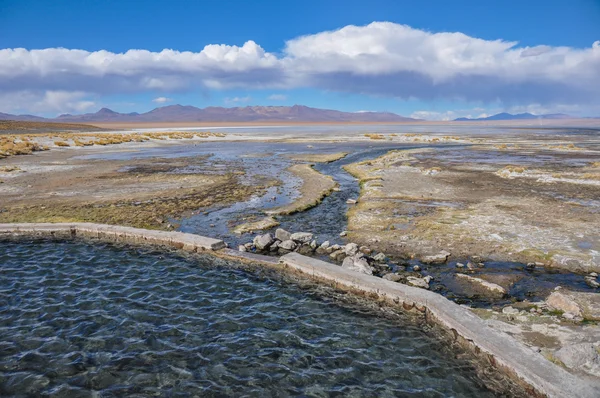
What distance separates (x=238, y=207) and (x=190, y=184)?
916 cm

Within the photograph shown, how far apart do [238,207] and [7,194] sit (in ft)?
54.0

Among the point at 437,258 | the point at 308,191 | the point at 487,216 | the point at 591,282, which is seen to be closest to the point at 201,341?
the point at 437,258

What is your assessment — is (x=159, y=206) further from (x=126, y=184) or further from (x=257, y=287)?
(x=257, y=287)

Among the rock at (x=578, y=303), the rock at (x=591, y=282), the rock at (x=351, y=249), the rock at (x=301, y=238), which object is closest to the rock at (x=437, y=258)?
the rock at (x=351, y=249)

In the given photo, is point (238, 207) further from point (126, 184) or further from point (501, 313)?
point (501, 313)

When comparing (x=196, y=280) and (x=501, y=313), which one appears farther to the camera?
(x=196, y=280)

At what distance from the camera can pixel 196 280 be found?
12930 millimetres

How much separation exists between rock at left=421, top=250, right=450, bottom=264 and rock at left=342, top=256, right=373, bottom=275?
2.50m

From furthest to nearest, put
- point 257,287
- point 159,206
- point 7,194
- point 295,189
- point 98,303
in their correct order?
point 295,189 → point 7,194 → point 159,206 → point 257,287 → point 98,303

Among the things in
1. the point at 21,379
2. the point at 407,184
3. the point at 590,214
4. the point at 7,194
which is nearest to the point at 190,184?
the point at 7,194

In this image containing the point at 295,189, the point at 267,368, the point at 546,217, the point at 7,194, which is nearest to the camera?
the point at 267,368

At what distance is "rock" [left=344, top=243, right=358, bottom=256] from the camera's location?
1507 cm

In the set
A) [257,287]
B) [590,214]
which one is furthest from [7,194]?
[590,214]

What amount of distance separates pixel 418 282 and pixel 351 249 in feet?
11.3
